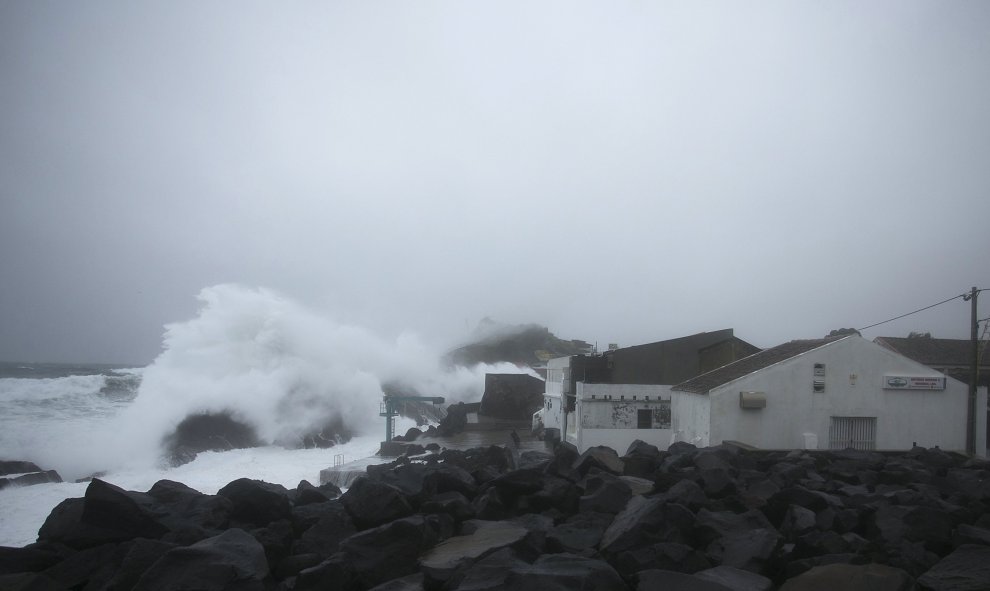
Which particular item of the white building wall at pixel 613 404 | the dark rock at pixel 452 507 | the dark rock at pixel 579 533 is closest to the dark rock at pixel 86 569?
the dark rock at pixel 452 507

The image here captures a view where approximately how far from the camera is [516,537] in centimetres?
418

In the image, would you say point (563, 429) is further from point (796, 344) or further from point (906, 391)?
point (906, 391)

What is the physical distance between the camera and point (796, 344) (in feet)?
52.1

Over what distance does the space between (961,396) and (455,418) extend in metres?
20.4

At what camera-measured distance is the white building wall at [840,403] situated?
43.1 ft

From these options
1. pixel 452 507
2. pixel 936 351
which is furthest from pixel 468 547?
pixel 936 351

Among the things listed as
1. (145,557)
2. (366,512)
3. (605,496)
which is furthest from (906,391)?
(145,557)

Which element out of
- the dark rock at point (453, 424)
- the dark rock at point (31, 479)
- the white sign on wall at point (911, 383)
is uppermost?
the white sign on wall at point (911, 383)

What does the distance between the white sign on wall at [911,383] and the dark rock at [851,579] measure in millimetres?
11848

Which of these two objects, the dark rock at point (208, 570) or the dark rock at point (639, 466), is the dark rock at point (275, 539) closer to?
the dark rock at point (208, 570)

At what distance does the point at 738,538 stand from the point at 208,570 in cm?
325

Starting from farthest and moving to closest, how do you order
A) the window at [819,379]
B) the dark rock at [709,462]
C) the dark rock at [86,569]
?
1. the window at [819,379]
2. the dark rock at [709,462]
3. the dark rock at [86,569]

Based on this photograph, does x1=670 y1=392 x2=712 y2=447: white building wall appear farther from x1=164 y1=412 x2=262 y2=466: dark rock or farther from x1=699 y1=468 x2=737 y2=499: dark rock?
x1=164 y1=412 x2=262 y2=466: dark rock

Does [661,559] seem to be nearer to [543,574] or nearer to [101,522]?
[543,574]
